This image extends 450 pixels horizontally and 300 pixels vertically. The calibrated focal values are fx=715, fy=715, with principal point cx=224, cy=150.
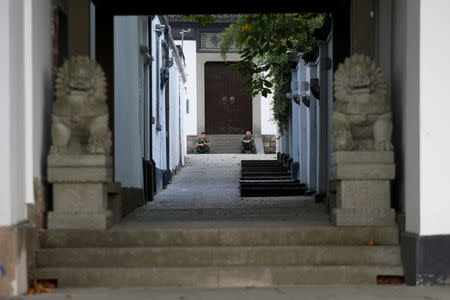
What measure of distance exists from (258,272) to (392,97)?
2427 millimetres

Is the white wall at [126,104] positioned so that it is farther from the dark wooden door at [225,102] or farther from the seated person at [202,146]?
the dark wooden door at [225,102]

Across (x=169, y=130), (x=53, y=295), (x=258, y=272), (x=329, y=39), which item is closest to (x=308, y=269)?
(x=258, y=272)

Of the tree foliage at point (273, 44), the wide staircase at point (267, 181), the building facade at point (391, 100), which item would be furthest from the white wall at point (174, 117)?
the building facade at point (391, 100)

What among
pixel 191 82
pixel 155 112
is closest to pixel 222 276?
pixel 155 112

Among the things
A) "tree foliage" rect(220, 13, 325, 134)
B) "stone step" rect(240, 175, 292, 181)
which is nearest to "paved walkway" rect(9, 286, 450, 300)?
"tree foliage" rect(220, 13, 325, 134)

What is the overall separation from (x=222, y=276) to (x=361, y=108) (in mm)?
2203

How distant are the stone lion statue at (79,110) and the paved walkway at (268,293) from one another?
1519 mm

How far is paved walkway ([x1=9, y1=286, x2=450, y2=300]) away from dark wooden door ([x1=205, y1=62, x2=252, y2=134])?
25.0 metres

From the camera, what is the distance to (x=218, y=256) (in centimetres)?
666

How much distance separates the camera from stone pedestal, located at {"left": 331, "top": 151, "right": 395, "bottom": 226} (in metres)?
6.95

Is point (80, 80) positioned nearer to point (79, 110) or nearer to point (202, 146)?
point (79, 110)

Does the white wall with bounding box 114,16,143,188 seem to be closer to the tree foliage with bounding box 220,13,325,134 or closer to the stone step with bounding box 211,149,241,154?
the tree foliage with bounding box 220,13,325,134

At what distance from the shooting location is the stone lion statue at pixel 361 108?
7051mm

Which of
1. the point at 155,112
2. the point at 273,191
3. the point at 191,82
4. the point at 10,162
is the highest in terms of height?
the point at 191,82
